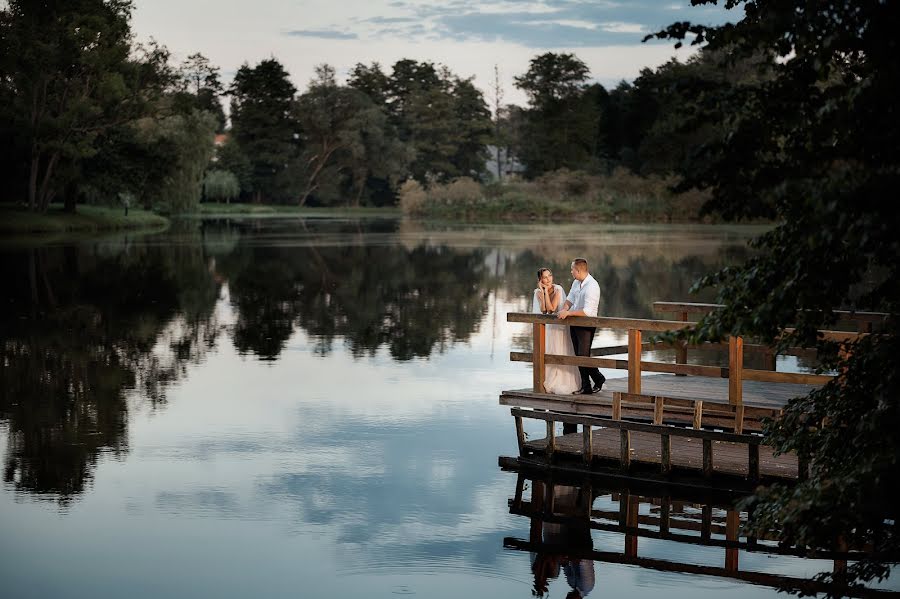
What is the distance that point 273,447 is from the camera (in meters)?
14.5

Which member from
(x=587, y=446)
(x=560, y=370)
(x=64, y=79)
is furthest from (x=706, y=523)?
(x=64, y=79)

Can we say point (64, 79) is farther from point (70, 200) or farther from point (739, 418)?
point (739, 418)

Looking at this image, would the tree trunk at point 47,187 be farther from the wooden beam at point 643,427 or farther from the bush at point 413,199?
the wooden beam at point 643,427

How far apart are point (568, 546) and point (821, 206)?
572cm

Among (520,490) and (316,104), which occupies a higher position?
(316,104)

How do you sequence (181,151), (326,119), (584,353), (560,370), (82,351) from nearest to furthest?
(560,370), (584,353), (82,351), (181,151), (326,119)

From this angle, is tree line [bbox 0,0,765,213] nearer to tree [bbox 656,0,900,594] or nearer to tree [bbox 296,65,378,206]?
tree [bbox 296,65,378,206]

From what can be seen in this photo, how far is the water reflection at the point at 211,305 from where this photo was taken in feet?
53.3

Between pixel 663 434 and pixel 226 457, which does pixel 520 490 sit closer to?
pixel 663 434

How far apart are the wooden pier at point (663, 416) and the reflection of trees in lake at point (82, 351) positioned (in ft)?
15.9

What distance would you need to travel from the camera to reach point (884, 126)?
6.19 meters

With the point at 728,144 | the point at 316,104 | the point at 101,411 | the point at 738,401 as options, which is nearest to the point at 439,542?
the point at 738,401

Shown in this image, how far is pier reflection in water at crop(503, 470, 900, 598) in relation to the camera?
10047 mm

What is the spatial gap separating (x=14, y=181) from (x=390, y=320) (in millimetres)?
55078
